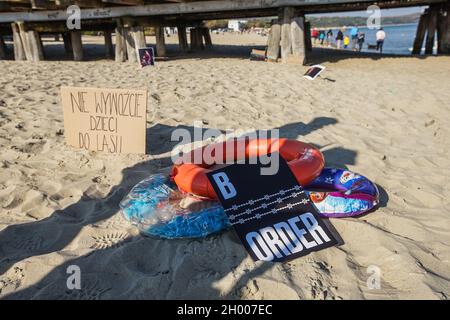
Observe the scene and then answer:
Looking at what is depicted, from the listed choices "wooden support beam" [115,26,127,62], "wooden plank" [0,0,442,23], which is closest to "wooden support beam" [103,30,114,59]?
"wooden plank" [0,0,442,23]

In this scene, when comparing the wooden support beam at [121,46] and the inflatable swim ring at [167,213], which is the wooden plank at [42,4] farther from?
the inflatable swim ring at [167,213]

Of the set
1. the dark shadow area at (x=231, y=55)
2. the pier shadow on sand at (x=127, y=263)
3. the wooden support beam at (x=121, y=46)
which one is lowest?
the pier shadow on sand at (x=127, y=263)

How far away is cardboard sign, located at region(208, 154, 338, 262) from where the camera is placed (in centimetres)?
212

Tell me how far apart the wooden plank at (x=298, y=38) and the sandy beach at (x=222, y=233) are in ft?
9.77

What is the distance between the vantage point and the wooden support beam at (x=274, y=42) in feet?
30.0

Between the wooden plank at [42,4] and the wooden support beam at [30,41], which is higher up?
the wooden plank at [42,4]

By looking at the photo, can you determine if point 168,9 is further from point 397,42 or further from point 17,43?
point 397,42

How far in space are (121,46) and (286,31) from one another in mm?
4481

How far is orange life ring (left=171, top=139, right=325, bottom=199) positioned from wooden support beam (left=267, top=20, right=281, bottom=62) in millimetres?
6955

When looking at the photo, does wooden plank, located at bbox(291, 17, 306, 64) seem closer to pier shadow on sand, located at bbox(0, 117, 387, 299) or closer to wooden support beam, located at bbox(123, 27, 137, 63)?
wooden support beam, located at bbox(123, 27, 137, 63)

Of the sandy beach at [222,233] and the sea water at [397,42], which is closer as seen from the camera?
the sandy beach at [222,233]

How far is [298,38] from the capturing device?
8898 millimetres

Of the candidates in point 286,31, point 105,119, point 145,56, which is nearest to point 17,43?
point 145,56

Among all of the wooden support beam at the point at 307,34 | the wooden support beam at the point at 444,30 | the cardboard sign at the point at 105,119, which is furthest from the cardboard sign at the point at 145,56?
the wooden support beam at the point at 444,30
